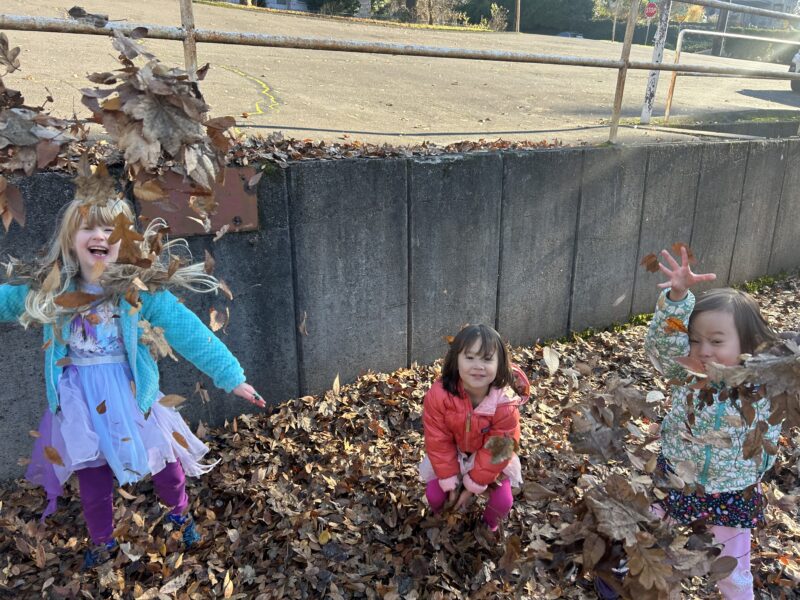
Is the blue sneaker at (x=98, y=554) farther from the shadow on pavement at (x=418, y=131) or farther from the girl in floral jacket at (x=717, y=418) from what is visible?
the shadow on pavement at (x=418, y=131)

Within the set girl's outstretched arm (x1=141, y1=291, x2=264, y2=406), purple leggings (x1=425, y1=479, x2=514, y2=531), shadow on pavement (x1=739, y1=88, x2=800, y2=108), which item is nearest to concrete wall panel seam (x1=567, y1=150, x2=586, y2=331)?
purple leggings (x1=425, y1=479, x2=514, y2=531)

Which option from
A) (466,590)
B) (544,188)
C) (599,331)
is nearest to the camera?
(466,590)

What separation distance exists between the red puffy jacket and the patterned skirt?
0.67 m

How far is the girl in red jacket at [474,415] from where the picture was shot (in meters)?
2.52

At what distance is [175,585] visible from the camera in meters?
2.48

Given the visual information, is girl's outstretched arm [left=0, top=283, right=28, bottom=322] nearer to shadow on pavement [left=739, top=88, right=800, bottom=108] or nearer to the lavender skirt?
the lavender skirt

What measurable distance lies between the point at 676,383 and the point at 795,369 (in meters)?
0.48

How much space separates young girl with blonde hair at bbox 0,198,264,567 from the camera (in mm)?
2238

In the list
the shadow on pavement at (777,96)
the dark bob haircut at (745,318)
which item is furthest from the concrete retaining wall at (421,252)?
the shadow on pavement at (777,96)

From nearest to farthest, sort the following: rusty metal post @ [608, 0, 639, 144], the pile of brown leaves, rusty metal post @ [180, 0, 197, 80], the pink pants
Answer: the pink pants, rusty metal post @ [180, 0, 197, 80], the pile of brown leaves, rusty metal post @ [608, 0, 639, 144]

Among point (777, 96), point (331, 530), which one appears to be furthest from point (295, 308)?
point (777, 96)

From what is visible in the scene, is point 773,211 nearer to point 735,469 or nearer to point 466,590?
point 735,469

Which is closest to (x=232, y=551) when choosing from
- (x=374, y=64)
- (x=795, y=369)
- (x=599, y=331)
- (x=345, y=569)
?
(x=345, y=569)

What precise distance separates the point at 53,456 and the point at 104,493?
0.26 meters
